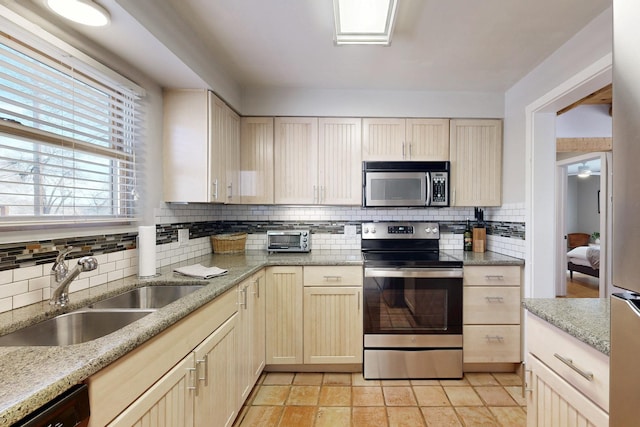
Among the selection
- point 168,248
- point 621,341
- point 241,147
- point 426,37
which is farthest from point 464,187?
point 168,248

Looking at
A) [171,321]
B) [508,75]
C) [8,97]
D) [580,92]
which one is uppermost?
[508,75]

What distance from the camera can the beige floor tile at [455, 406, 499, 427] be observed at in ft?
6.34

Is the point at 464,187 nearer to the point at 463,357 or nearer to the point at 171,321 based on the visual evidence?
the point at 463,357

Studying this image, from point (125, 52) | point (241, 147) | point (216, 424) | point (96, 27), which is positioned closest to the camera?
point (96, 27)

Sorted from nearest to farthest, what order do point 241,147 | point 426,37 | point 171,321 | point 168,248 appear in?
point 171,321 < point 426,37 < point 168,248 < point 241,147

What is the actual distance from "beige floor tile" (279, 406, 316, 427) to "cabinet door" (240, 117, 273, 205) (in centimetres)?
161

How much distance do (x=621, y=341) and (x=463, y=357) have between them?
203cm

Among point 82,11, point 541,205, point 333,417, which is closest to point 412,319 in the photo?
point 333,417

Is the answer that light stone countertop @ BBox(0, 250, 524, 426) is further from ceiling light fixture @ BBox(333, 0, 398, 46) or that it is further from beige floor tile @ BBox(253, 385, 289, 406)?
ceiling light fixture @ BBox(333, 0, 398, 46)

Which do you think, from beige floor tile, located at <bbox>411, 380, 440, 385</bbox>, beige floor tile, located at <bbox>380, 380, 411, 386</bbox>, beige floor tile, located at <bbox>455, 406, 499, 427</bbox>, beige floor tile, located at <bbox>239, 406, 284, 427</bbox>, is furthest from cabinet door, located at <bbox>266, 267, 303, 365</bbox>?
beige floor tile, located at <bbox>455, 406, 499, 427</bbox>

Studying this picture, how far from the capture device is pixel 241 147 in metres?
2.81

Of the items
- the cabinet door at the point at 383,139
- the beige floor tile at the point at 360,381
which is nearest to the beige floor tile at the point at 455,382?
the beige floor tile at the point at 360,381

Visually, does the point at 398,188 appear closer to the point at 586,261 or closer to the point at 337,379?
the point at 337,379

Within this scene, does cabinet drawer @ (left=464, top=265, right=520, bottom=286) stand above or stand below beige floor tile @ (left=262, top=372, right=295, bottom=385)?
above
